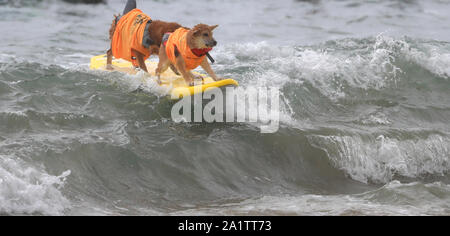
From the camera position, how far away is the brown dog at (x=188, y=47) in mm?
7379

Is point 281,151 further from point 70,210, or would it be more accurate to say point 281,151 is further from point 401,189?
point 70,210

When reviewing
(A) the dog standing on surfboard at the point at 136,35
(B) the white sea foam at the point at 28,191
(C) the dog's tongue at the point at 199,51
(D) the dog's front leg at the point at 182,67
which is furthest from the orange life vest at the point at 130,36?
(B) the white sea foam at the point at 28,191

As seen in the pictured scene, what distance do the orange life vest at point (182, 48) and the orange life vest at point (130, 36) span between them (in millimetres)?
699

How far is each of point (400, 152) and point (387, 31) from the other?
829cm

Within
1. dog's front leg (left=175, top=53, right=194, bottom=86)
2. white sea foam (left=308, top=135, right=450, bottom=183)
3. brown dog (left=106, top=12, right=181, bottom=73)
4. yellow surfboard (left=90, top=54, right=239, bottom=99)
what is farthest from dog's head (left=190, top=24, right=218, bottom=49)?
white sea foam (left=308, top=135, right=450, bottom=183)

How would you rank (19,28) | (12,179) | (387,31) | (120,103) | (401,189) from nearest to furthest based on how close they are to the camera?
(12,179), (401,189), (120,103), (19,28), (387,31)

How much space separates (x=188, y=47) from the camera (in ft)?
24.4

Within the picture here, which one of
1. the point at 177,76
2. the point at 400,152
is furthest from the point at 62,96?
the point at 400,152

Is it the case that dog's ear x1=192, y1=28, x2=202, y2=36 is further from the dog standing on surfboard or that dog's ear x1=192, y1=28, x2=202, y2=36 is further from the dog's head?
the dog standing on surfboard

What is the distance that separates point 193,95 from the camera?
25.5 ft

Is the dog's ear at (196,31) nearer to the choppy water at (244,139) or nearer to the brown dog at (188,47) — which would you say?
the brown dog at (188,47)

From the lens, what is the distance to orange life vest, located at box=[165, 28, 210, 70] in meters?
7.47

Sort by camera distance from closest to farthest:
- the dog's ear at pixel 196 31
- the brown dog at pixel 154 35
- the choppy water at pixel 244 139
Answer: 1. the choppy water at pixel 244 139
2. the dog's ear at pixel 196 31
3. the brown dog at pixel 154 35

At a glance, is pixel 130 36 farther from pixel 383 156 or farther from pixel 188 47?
pixel 383 156
